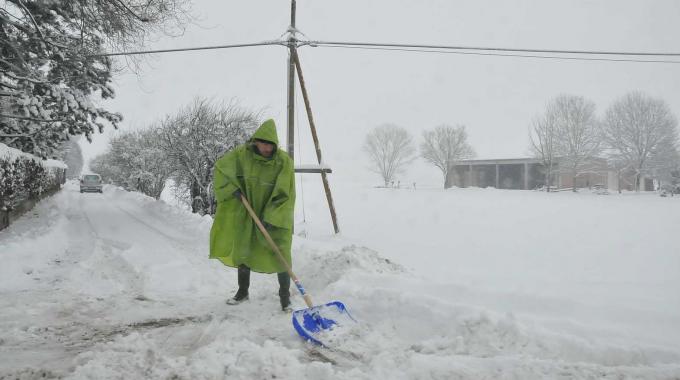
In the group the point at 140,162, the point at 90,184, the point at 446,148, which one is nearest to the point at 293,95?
the point at 140,162

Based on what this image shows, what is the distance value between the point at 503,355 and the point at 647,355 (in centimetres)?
92

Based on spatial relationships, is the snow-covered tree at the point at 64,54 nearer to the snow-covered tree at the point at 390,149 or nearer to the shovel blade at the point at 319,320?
the shovel blade at the point at 319,320

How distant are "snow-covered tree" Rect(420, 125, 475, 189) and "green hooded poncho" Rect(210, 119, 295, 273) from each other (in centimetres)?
5311

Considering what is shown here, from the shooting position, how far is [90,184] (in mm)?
29078

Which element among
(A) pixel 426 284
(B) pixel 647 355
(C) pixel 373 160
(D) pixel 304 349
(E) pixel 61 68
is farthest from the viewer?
(C) pixel 373 160

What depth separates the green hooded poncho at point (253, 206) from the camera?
414cm

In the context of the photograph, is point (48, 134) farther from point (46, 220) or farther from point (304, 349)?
point (304, 349)

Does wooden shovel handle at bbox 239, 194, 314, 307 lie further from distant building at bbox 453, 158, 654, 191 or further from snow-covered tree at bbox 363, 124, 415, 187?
snow-covered tree at bbox 363, 124, 415, 187

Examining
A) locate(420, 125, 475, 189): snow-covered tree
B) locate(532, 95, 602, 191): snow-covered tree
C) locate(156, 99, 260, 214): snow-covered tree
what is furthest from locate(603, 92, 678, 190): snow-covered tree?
locate(156, 99, 260, 214): snow-covered tree

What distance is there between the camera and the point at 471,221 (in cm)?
1563

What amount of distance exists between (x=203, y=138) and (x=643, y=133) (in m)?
42.2

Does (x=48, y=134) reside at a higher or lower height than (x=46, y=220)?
higher

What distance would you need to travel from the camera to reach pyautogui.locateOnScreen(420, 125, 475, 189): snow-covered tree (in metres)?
56.7

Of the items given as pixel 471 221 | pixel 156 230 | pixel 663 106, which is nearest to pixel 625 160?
pixel 663 106
